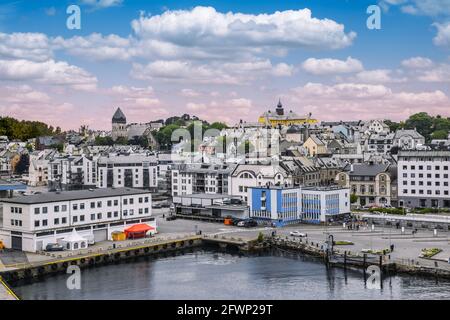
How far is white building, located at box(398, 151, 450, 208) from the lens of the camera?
5459cm

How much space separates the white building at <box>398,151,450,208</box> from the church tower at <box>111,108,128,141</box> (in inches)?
3596

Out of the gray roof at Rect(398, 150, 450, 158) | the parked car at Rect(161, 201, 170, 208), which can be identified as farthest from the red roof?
the gray roof at Rect(398, 150, 450, 158)

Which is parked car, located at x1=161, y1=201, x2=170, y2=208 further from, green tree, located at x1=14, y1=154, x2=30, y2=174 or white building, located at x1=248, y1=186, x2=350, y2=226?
green tree, located at x1=14, y1=154, x2=30, y2=174

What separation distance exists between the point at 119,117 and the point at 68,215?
10300 centimetres

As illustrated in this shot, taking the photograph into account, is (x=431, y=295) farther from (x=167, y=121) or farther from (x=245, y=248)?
(x=167, y=121)

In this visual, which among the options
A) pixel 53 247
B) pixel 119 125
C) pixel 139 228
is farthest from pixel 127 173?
pixel 119 125

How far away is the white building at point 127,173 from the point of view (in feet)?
238

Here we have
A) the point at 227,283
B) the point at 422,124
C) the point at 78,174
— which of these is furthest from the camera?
the point at 422,124

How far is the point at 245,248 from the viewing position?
4178 cm

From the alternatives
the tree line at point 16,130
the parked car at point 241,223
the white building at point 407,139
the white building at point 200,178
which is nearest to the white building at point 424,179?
the white building at point 200,178

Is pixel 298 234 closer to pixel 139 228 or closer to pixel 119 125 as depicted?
pixel 139 228

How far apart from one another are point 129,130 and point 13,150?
4209cm

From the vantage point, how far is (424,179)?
5531cm
